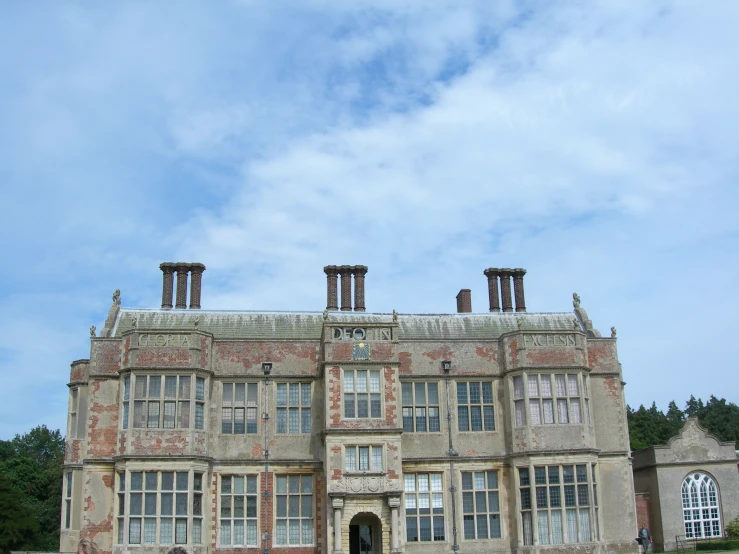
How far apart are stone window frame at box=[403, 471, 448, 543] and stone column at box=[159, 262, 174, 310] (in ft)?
40.5

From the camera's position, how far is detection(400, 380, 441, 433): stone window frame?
97.6ft

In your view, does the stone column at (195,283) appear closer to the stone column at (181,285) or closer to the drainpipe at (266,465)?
the stone column at (181,285)

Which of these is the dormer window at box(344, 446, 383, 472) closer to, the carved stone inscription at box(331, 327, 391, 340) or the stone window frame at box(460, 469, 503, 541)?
the stone window frame at box(460, 469, 503, 541)

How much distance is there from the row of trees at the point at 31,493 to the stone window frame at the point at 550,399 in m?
27.6

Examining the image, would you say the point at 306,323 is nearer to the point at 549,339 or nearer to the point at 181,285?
the point at 181,285

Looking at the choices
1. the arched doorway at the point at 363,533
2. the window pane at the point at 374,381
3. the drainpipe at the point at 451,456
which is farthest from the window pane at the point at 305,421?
the drainpipe at the point at 451,456

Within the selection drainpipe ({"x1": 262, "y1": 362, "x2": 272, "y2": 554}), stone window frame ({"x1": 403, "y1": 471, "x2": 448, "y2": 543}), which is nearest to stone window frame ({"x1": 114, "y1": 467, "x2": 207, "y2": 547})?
drainpipe ({"x1": 262, "y1": 362, "x2": 272, "y2": 554})

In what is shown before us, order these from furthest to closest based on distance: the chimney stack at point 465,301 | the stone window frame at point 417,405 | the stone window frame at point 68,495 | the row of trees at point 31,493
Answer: the row of trees at point 31,493 < the chimney stack at point 465,301 < the stone window frame at point 417,405 < the stone window frame at point 68,495

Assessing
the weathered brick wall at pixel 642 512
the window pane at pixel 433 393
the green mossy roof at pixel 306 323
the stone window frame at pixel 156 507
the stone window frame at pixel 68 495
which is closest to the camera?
the stone window frame at pixel 156 507

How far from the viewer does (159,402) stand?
2775cm

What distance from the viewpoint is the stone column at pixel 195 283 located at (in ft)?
112

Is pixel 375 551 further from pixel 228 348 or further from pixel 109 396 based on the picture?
pixel 109 396

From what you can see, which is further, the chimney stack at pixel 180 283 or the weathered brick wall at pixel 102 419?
the chimney stack at pixel 180 283

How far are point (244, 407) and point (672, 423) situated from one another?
56857mm
